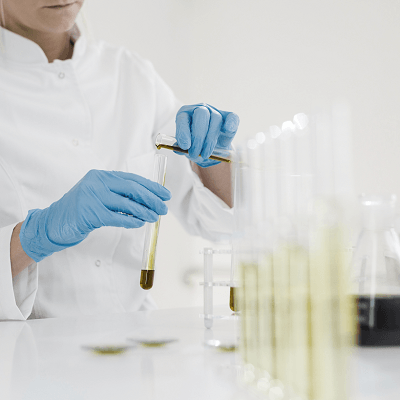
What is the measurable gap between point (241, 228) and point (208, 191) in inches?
26.7

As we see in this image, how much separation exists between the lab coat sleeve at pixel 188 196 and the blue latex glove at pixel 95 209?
0.30 metres

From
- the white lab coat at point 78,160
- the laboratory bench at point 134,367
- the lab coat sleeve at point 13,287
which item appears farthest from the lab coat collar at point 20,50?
the laboratory bench at point 134,367

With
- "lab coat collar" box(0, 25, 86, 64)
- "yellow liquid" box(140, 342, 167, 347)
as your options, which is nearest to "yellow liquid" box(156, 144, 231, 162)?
"yellow liquid" box(140, 342, 167, 347)

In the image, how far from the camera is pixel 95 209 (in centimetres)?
78

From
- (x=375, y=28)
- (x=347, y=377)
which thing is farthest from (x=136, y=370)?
(x=375, y=28)

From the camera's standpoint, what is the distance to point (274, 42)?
8.27 ft

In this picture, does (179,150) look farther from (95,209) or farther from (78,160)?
(78,160)

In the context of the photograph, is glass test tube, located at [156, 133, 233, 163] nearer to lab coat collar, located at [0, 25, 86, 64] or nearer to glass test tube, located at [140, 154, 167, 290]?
glass test tube, located at [140, 154, 167, 290]

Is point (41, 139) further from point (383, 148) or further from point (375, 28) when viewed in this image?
point (375, 28)

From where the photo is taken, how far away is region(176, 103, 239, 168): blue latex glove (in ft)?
2.46

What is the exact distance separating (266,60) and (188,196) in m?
1.69

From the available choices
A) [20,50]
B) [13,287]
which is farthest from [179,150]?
[20,50]

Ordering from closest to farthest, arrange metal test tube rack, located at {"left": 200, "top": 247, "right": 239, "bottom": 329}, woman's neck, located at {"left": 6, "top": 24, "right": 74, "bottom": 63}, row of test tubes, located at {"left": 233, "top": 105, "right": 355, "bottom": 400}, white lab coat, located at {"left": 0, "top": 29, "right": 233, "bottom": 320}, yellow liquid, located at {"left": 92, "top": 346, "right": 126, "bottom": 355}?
row of test tubes, located at {"left": 233, "top": 105, "right": 355, "bottom": 400}
yellow liquid, located at {"left": 92, "top": 346, "right": 126, "bottom": 355}
metal test tube rack, located at {"left": 200, "top": 247, "right": 239, "bottom": 329}
white lab coat, located at {"left": 0, "top": 29, "right": 233, "bottom": 320}
woman's neck, located at {"left": 6, "top": 24, "right": 74, "bottom": 63}

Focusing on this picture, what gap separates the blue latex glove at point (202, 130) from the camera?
750 millimetres
